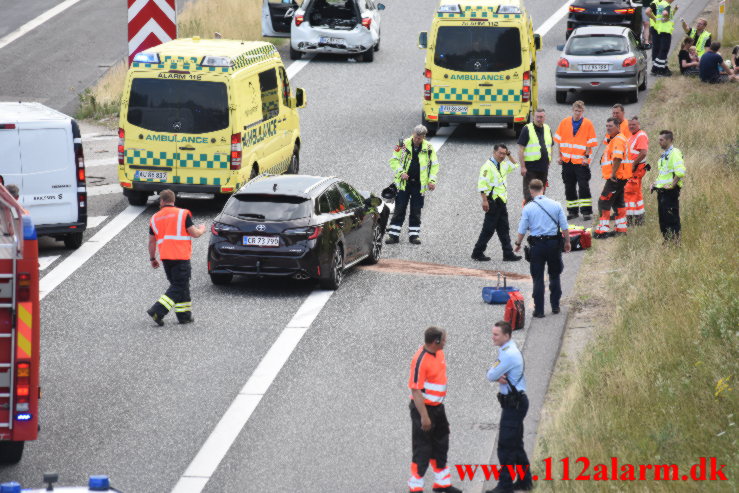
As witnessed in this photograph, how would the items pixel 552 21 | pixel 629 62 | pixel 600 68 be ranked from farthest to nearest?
pixel 552 21 < pixel 600 68 < pixel 629 62

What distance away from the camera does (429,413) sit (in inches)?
470

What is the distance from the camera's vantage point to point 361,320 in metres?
17.5

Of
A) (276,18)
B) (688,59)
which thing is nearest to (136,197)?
(276,18)

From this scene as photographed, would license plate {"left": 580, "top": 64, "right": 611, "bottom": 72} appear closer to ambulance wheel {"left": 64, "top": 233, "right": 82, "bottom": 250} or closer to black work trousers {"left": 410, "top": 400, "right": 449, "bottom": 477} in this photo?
ambulance wheel {"left": 64, "top": 233, "right": 82, "bottom": 250}

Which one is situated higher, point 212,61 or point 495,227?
point 212,61

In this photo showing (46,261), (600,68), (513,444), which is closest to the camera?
(513,444)

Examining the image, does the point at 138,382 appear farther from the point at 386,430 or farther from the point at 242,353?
the point at 386,430

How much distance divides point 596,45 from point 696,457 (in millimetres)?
20557

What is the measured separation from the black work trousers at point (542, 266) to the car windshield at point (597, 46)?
46.5ft

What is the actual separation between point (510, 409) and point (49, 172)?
34.4 feet

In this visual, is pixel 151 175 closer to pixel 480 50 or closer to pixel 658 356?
pixel 480 50

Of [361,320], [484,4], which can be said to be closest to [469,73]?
[484,4]

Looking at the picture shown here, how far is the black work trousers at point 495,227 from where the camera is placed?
20.2m

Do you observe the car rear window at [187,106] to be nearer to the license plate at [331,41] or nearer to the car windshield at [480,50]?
the car windshield at [480,50]
